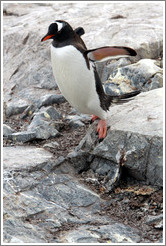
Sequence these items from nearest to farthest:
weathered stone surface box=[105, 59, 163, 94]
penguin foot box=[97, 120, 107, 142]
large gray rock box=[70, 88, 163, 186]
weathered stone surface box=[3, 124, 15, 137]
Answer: large gray rock box=[70, 88, 163, 186], penguin foot box=[97, 120, 107, 142], weathered stone surface box=[3, 124, 15, 137], weathered stone surface box=[105, 59, 163, 94]

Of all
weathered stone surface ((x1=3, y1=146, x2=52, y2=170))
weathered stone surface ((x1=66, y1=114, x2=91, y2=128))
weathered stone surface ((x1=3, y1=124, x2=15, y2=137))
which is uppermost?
weathered stone surface ((x1=3, y1=146, x2=52, y2=170))

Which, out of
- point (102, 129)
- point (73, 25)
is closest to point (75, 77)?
point (102, 129)

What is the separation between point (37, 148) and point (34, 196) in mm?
884

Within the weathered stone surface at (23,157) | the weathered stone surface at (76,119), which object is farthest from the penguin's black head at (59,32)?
the weathered stone surface at (76,119)

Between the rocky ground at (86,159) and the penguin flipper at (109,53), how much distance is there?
66 cm

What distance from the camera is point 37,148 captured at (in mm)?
4340

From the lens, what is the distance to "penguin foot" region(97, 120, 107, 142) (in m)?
4.06

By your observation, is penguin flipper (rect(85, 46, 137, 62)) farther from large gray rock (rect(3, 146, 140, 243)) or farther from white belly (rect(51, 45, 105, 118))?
large gray rock (rect(3, 146, 140, 243))

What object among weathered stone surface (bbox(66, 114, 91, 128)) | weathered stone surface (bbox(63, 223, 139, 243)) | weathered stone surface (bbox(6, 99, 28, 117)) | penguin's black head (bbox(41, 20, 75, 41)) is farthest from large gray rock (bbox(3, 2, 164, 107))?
weathered stone surface (bbox(63, 223, 139, 243))

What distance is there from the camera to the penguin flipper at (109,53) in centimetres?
375

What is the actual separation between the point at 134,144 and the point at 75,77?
2.68 ft

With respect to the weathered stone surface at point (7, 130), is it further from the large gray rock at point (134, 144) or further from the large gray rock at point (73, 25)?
the large gray rock at point (134, 144)

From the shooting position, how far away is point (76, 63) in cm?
378

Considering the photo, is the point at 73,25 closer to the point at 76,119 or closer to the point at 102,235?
the point at 76,119
